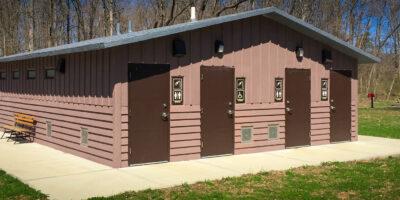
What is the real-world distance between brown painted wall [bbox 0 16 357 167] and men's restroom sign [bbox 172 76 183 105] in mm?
115

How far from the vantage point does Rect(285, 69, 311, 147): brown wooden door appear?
1307cm

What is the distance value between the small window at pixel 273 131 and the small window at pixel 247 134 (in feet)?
2.15

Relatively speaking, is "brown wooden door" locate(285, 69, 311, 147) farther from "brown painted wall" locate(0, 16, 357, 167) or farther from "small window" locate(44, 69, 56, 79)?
"small window" locate(44, 69, 56, 79)

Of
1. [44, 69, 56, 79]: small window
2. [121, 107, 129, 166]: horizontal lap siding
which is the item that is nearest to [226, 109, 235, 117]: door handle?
[121, 107, 129, 166]: horizontal lap siding

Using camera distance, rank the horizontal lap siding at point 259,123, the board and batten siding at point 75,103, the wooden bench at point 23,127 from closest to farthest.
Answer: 1. the board and batten siding at point 75,103
2. the horizontal lap siding at point 259,123
3. the wooden bench at point 23,127

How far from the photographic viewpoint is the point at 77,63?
11.6 metres

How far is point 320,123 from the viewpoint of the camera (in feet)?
45.3

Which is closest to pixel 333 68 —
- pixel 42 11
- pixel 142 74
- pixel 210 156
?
pixel 210 156

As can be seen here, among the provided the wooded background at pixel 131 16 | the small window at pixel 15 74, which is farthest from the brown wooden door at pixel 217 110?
the wooded background at pixel 131 16

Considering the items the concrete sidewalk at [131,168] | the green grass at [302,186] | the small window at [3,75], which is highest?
the small window at [3,75]

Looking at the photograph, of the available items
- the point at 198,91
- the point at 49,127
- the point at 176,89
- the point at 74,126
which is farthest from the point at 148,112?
the point at 49,127

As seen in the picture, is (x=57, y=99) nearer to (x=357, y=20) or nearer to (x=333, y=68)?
(x=333, y=68)

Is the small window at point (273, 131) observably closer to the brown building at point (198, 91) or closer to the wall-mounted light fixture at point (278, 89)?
the brown building at point (198, 91)

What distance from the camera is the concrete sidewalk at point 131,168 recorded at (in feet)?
27.3
